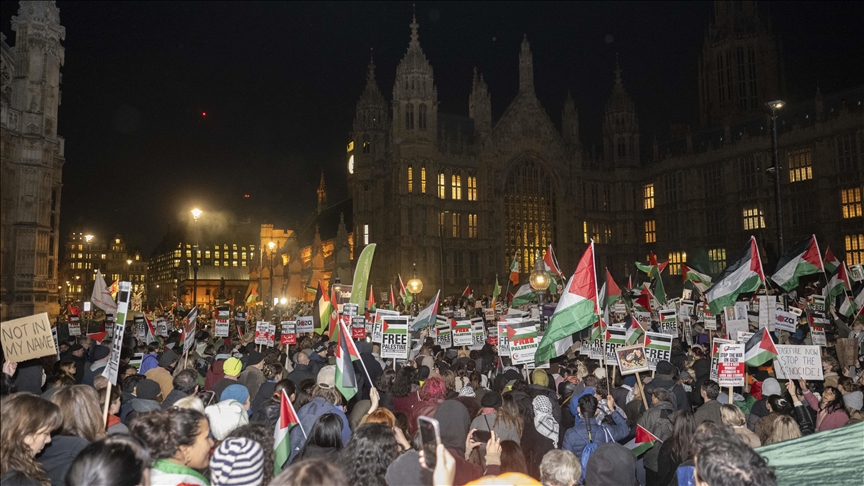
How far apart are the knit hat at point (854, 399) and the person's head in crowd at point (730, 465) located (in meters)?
6.42

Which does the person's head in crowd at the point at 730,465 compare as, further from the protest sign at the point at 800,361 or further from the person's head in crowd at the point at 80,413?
the protest sign at the point at 800,361

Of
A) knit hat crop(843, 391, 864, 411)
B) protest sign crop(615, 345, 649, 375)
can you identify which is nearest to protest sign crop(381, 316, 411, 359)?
protest sign crop(615, 345, 649, 375)

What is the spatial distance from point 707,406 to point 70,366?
368 inches

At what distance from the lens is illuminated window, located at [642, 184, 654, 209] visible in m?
57.9

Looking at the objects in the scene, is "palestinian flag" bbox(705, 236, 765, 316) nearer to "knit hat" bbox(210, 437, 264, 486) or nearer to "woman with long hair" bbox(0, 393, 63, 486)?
"knit hat" bbox(210, 437, 264, 486)

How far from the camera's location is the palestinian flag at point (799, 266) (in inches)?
715

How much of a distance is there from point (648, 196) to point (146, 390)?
55.8 meters

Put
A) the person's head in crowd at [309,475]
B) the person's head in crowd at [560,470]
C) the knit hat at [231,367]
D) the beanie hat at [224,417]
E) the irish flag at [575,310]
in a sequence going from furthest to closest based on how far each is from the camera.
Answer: the irish flag at [575,310], the knit hat at [231,367], the beanie hat at [224,417], the person's head in crowd at [560,470], the person's head in crowd at [309,475]

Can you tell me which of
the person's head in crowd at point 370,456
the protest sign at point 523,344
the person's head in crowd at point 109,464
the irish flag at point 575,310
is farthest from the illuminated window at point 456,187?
the person's head in crowd at point 109,464

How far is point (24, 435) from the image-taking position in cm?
412

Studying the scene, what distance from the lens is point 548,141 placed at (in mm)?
56312

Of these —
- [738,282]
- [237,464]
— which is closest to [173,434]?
[237,464]

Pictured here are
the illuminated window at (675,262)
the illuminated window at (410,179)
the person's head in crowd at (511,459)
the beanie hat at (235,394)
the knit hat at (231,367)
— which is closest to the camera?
the person's head in crowd at (511,459)

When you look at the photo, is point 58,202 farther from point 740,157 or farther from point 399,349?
point 740,157
